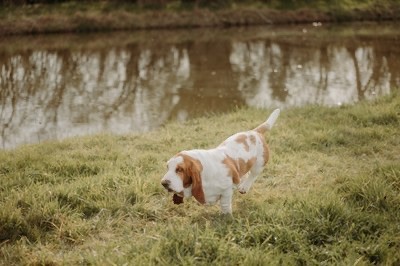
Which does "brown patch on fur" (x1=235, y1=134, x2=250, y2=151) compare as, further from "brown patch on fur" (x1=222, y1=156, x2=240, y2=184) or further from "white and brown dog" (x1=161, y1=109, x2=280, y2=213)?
"brown patch on fur" (x1=222, y1=156, x2=240, y2=184)

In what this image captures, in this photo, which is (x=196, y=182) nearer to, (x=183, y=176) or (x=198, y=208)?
(x=183, y=176)

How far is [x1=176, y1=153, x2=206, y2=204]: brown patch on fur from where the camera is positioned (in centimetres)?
387

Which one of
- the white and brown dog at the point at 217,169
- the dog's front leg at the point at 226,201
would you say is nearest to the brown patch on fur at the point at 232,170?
the white and brown dog at the point at 217,169

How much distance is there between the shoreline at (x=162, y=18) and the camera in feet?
74.0

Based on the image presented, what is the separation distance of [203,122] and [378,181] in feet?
14.4

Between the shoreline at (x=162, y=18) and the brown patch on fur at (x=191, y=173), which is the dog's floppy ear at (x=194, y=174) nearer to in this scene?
the brown patch on fur at (x=191, y=173)

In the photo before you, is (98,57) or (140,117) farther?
(98,57)

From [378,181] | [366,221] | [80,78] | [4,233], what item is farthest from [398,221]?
[80,78]

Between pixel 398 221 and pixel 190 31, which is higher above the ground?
pixel 190 31

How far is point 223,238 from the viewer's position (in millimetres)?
3885

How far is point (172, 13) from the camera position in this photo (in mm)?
24766

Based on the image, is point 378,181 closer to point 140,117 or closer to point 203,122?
point 203,122

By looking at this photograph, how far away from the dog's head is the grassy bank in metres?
20.9

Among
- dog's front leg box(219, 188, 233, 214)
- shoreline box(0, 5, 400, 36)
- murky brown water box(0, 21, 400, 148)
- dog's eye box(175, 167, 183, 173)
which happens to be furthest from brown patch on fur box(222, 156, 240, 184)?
shoreline box(0, 5, 400, 36)
